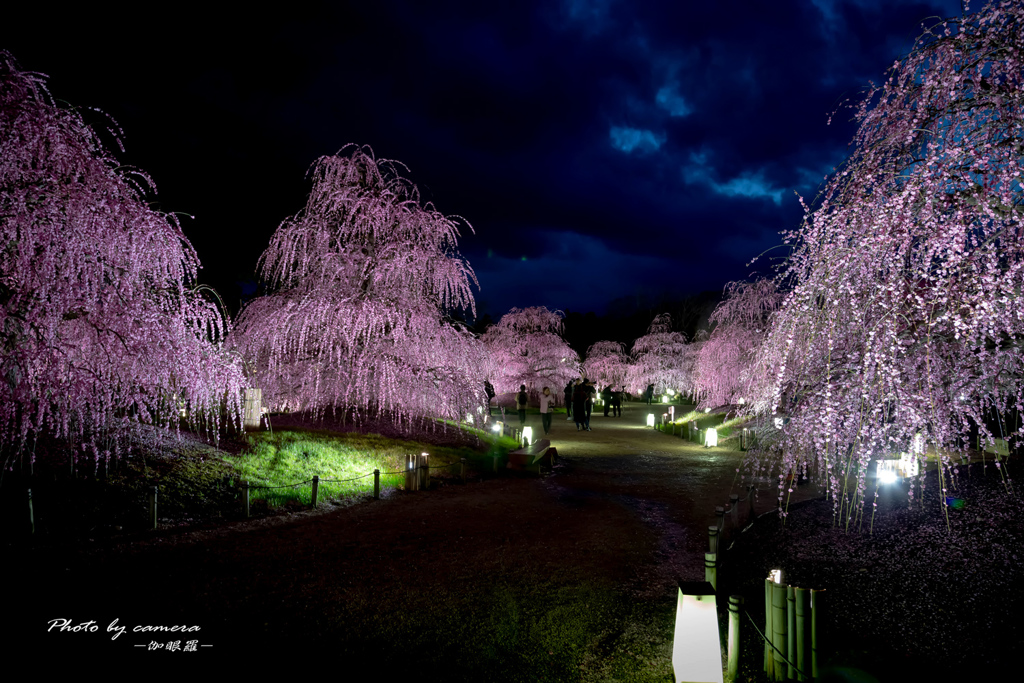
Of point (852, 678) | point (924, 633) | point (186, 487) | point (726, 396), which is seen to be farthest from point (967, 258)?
point (726, 396)

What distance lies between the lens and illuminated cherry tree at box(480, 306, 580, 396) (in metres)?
32.2

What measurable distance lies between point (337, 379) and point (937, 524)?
11.3 m

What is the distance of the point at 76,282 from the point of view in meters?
6.23

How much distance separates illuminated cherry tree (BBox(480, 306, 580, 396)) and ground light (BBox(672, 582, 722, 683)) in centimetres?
2766

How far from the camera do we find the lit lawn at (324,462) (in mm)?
9539

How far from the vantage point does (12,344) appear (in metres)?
5.66

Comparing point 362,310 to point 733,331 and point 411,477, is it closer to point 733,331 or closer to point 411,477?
point 411,477

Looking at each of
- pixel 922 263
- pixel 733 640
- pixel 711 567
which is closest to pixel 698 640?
pixel 733 640

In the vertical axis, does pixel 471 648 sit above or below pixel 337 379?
below

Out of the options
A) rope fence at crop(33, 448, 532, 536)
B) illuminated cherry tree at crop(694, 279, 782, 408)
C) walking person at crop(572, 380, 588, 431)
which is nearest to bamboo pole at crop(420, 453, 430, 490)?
rope fence at crop(33, 448, 532, 536)

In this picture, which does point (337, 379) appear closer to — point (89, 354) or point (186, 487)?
point (186, 487)

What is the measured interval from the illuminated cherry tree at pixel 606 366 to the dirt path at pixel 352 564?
2952cm

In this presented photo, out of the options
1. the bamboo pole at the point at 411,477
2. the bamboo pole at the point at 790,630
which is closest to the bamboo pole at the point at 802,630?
the bamboo pole at the point at 790,630

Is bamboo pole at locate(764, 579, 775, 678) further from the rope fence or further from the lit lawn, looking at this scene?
the lit lawn
